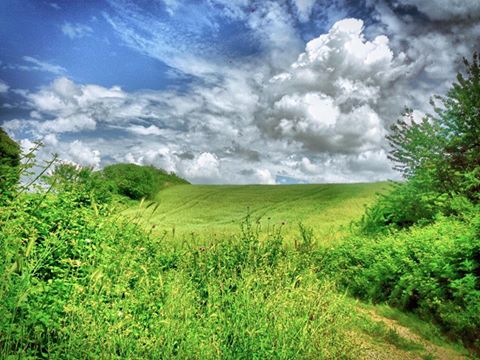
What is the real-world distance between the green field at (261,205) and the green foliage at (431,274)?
24.7ft

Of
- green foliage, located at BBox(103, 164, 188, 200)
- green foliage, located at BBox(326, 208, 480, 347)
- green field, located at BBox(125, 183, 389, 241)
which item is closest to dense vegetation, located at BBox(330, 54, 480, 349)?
green foliage, located at BBox(326, 208, 480, 347)

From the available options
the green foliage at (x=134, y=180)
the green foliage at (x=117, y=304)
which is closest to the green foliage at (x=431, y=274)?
the green foliage at (x=117, y=304)

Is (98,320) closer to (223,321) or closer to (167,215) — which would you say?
(223,321)

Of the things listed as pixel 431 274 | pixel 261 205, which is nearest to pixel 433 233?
pixel 431 274

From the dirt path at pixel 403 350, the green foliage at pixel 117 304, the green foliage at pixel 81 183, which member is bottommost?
the dirt path at pixel 403 350

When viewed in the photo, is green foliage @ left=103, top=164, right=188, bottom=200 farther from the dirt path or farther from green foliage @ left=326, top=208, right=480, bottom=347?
the dirt path

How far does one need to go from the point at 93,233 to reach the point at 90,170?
3.22 meters

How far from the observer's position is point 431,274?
8648 millimetres

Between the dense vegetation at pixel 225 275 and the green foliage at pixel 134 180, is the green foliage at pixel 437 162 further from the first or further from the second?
the green foliage at pixel 134 180

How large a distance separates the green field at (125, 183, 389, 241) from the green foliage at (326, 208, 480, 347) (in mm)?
7531

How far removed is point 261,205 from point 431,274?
2108cm

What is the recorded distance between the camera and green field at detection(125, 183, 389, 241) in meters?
23.0

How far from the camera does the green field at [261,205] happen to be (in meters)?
23.0

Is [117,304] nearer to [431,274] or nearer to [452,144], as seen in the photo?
[431,274]
